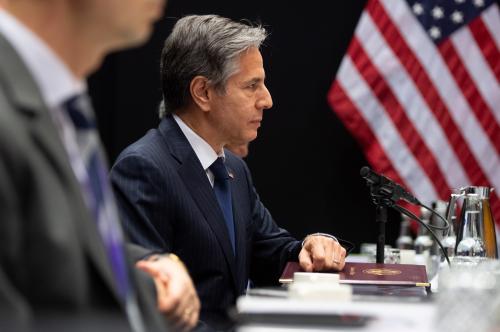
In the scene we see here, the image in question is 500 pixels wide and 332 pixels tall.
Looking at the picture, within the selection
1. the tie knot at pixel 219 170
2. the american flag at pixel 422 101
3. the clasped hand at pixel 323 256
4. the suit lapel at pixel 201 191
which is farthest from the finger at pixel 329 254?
the american flag at pixel 422 101

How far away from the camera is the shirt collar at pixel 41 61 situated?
1.09 metres

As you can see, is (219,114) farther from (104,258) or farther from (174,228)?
(104,258)

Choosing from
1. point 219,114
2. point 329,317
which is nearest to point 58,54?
point 329,317

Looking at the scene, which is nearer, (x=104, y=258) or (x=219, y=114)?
(x=104, y=258)

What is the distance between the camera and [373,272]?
2.48 meters

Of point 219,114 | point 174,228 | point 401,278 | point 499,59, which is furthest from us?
point 499,59

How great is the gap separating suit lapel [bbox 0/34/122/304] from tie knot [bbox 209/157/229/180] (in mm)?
1843

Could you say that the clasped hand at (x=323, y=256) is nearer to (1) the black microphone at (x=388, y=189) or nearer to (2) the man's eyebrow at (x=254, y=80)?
(1) the black microphone at (x=388, y=189)

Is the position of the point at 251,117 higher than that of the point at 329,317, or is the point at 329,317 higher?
the point at 329,317

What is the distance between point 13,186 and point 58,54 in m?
0.28

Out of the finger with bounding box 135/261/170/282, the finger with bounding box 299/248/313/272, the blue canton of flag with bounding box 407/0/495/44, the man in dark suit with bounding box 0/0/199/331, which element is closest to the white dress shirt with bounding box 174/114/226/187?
the finger with bounding box 299/248/313/272

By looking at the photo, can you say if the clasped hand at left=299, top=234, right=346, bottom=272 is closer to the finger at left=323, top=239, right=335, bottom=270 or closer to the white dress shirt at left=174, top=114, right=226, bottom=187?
the finger at left=323, top=239, right=335, bottom=270

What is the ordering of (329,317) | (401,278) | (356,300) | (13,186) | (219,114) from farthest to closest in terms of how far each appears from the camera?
(219,114), (401,278), (356,300), (329,317), (13,186)

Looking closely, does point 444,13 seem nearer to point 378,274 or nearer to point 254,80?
point 254,80
